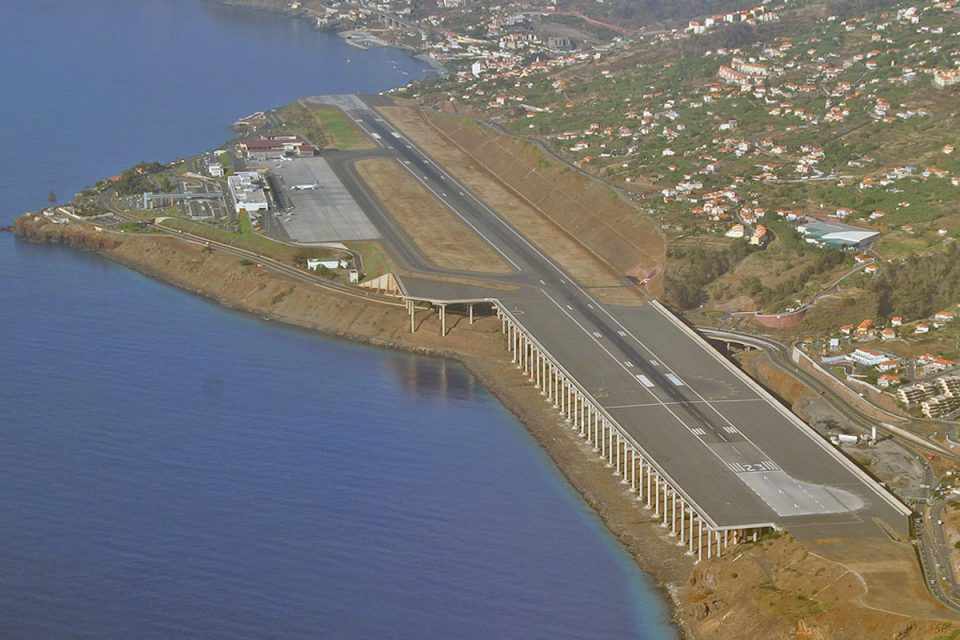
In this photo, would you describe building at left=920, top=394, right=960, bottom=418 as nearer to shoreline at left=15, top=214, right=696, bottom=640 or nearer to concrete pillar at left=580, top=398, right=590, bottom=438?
shoreline at left=15, top=214, right=696, bottom=640

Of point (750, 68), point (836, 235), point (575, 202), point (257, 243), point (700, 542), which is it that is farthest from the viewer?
point (750, 68)

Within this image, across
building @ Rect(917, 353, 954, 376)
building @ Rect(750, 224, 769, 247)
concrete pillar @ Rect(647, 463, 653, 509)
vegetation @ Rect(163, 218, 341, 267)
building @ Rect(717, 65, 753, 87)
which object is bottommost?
concrete pillar @ Rect(647, 463, 653, 509)

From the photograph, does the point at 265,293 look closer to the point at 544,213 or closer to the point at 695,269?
the point at 544,213

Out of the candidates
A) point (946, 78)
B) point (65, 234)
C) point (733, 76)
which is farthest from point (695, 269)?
point (733, 76)

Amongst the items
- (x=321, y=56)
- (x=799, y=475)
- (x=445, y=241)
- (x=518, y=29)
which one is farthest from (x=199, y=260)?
(x=518, y=29)

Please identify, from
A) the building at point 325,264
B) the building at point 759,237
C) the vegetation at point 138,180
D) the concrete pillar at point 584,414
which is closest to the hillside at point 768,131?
the building at point 759,237

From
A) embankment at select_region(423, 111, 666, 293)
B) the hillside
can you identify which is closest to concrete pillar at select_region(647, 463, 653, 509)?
the hillside

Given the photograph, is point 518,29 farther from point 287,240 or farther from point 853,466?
point 853,466
